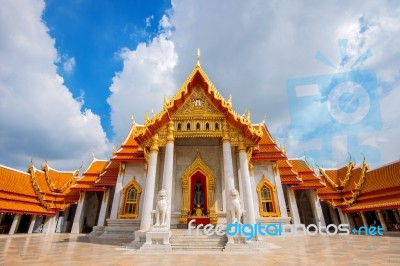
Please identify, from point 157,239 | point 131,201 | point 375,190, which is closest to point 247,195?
point 157,239

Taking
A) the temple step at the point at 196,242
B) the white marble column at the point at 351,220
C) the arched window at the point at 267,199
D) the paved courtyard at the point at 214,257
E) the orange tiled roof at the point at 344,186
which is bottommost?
the paved courtyard at the point at 214,257

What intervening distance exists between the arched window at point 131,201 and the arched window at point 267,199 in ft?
25.0

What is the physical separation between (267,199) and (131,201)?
863cm

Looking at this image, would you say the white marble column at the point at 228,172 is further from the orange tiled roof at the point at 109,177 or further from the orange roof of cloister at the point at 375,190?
the orange roof of cloister at the point at 375,190

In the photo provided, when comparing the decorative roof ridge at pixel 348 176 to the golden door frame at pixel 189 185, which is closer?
the golden door frame at pixel 189 185

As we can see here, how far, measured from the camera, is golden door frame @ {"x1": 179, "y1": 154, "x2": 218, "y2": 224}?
11.3 meters

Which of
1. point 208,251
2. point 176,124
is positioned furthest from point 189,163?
point 208,251

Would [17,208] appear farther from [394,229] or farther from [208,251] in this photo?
[394,229]

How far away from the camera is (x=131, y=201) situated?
46.6 feet

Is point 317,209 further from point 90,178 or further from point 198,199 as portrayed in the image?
point 90,178

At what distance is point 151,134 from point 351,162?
20.8 meters

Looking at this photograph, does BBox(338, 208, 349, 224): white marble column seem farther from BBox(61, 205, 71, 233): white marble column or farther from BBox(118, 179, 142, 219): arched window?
BBox(61, 205, 71, 233): white marble column

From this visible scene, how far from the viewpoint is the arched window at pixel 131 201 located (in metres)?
13.6

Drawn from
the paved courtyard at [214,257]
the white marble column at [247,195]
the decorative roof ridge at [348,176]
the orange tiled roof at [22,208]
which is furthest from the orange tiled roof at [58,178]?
the decorative roof ridge at [348,176]
